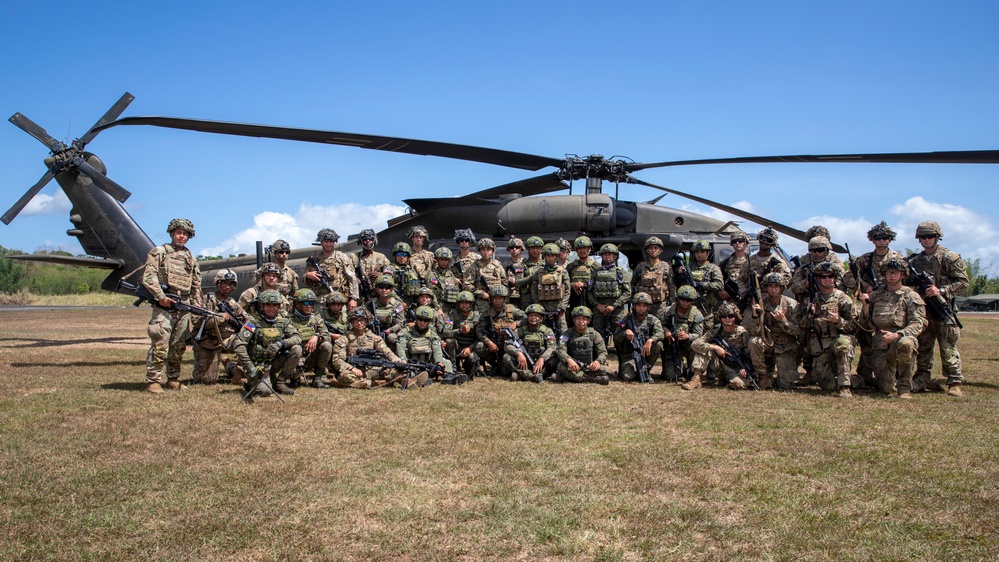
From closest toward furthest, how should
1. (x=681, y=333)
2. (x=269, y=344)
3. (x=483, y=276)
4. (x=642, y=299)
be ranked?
(x=269, y=344), (x=681, y=333), (x=642, y=299), (x=483, y=276)

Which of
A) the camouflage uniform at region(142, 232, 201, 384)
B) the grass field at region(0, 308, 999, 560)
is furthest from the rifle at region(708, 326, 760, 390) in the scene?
the camouflage uniform at region(142, 232, 201, 384)

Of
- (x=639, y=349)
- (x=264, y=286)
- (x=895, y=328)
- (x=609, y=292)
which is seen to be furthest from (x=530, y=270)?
(x=895, y=328)

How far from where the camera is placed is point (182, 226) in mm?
8648

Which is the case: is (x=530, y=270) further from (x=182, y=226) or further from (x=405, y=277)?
(x=182, y=226)

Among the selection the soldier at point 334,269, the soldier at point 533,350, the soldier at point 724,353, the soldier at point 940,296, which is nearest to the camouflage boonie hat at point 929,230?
the soldier at point 940,296

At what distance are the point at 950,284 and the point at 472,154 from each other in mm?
6753

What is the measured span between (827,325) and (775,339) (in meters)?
0.63

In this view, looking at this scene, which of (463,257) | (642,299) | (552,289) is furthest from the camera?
(463,257)

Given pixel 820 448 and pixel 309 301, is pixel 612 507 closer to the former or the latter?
pixel 820 448

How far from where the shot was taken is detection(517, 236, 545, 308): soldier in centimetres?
1047

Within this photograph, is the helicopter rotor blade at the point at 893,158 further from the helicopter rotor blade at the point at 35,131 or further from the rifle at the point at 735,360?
the helicopter rotor blade at the point at 35,131

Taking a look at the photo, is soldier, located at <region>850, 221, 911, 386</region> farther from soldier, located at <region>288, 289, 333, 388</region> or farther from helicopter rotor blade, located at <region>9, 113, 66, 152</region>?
helicopter rotor blade, located at <region>9, 113, 66, 152</region>

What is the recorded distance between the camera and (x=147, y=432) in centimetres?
599

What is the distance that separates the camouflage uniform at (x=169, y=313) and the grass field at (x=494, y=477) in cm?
47
